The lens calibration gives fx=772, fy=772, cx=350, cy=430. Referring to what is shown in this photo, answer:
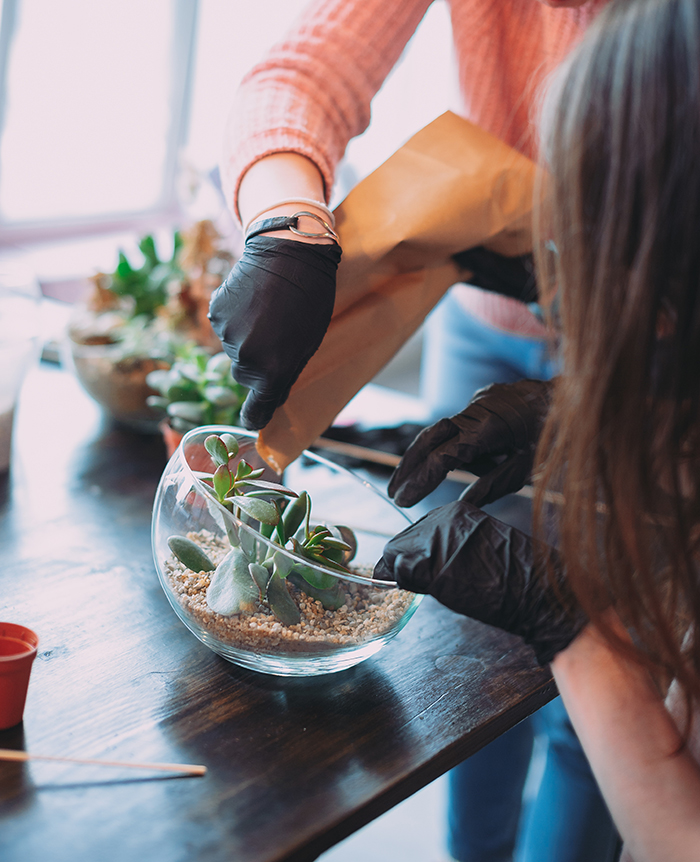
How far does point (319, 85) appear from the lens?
3.20 ft

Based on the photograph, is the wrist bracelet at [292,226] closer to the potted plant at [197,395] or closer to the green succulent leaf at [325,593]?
the potted plant at [197,395]

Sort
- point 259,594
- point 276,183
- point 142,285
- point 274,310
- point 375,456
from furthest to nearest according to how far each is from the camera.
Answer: point 142,285 → point 375,456 → point 276,183 → point 274,310 → point 259,594

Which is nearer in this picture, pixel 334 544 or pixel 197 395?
pixel 334 544

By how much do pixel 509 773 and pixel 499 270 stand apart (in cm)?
83

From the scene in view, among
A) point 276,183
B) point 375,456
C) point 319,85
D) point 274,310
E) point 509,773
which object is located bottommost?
point 509,773

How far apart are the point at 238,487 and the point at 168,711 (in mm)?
204

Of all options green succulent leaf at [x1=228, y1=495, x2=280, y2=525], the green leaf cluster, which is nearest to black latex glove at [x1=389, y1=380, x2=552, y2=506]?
green succulent leaf at [x1=228, y1=495, x2=280, y2=525]

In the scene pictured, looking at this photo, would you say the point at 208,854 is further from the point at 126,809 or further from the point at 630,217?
the point at 630,217

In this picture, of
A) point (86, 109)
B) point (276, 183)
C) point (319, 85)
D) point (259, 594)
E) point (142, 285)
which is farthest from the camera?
point (86, 109)

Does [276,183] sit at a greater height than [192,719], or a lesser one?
greater

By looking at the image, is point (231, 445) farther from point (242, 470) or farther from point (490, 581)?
point (490, 581)

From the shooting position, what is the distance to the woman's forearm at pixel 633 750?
0.59 metres

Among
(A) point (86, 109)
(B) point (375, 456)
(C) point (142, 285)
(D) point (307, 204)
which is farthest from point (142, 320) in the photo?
(A) point (86, 109)

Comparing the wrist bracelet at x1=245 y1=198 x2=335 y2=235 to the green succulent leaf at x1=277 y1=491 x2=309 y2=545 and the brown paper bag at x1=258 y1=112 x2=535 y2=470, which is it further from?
the green succulent leaf at x1=277 y1=491 x2=309 y2=545
